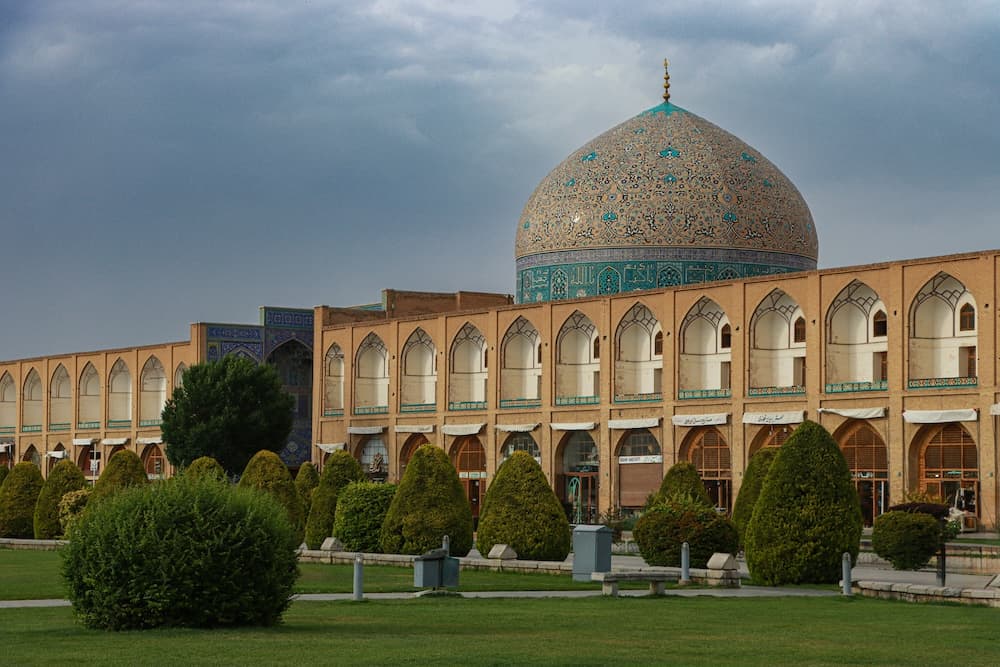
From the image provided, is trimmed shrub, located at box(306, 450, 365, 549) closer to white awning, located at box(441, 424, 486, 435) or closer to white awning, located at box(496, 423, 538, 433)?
white awning, located at box(496, 423, 538, 433)

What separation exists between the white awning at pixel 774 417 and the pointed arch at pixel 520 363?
344 inches

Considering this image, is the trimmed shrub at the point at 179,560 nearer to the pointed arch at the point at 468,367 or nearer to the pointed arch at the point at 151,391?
the pointed arch at the point at 468,367

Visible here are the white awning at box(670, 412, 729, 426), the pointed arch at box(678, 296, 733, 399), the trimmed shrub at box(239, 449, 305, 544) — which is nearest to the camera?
the trimmed shrub at box(239, 449, 305, 544)

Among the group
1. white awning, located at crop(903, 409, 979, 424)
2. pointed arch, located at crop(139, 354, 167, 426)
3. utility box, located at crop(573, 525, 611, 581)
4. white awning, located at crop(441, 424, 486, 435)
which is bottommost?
utility box, located at crop(573, 525, 611, 581)

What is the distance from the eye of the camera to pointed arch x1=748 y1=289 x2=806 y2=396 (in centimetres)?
4000

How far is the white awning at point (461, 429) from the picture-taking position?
47331 millimetres

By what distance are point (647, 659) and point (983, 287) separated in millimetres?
24993

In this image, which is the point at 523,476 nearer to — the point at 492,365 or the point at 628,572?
the point at 628,572

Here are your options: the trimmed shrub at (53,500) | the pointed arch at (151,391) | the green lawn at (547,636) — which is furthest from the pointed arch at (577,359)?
the green lawn at (547,636)

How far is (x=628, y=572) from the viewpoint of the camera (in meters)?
20.4

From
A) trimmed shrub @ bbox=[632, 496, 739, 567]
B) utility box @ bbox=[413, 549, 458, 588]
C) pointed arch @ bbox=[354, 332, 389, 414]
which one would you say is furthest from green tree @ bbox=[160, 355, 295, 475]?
utility box @ bbox=[413, 549, 458, 588]

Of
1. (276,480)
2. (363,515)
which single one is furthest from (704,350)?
(363,515)

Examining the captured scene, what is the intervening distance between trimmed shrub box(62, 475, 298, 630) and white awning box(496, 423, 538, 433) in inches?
1222

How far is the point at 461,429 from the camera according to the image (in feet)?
157
